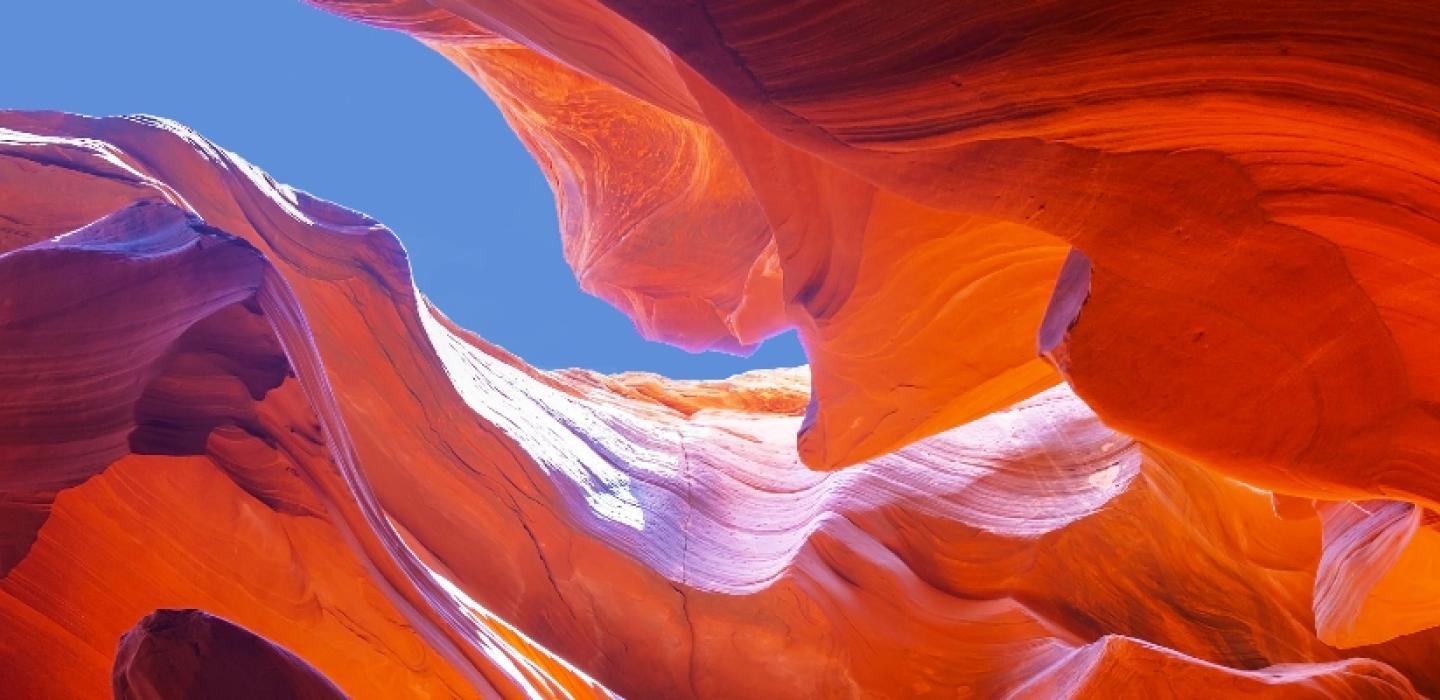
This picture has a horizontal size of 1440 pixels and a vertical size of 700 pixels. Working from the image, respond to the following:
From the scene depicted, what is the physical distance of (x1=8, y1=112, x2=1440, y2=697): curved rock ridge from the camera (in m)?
4.71

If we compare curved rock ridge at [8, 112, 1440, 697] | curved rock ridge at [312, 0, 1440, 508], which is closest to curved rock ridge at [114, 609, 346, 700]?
curved rock ridge at [8, 112, 1440, 697]

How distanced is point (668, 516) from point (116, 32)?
214 ft

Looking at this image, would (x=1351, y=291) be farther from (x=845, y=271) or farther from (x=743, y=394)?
(x=743, y=394)

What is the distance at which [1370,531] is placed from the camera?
6.50 metres

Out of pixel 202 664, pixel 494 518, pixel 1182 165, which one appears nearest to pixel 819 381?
pixel 494 518

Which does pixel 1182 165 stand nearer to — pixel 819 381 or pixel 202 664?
pixel 819 381

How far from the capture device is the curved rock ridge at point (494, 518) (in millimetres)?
4707

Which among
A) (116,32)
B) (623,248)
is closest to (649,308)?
(623,248)

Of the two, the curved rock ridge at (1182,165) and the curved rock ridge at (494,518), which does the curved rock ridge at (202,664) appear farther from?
the curved rock ridge at (1182,165)

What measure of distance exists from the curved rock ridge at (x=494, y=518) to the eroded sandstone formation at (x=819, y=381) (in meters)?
0.02

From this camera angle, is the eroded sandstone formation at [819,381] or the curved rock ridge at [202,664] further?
the curved rock ridge at [202,664]

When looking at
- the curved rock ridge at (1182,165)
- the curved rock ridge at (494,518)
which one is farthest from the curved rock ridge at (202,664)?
the curved rock ridge at (1182,165)

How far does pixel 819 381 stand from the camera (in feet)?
20.2

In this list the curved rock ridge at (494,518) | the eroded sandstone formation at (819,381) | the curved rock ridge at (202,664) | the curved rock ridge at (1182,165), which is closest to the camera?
the curved rock ridge at (1182,165)
